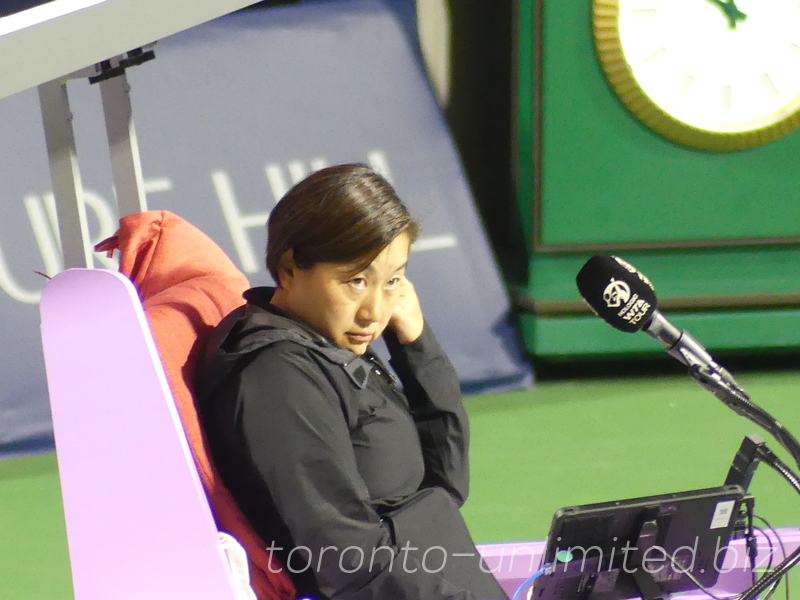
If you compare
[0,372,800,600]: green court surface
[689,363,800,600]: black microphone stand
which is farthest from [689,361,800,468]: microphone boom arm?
[0,372,800,600]: green court surface

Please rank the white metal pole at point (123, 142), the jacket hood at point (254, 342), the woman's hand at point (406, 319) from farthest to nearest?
the woman's hand at point (406, 319) → the white metal pole at point (123, 142) → the jacket hood at point (254, 342)

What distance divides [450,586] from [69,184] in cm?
65

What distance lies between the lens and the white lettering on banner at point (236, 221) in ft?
10.1

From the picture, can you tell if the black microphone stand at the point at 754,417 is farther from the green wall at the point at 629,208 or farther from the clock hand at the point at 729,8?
the clock hand at the point at 729,8

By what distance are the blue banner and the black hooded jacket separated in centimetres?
170

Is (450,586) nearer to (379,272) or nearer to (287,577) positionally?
(287,577)

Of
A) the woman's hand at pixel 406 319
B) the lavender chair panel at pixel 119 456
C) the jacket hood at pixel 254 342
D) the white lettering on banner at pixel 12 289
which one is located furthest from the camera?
the white lettering on banner at pixel 12 289

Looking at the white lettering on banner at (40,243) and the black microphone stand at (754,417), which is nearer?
the black microphone stand at (754,417)

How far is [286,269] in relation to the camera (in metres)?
1.31

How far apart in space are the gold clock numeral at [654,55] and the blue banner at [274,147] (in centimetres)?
65

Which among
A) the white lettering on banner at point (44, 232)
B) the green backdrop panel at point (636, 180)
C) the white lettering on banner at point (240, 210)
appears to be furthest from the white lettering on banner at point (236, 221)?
the green backdrop panel at point (636, 180)

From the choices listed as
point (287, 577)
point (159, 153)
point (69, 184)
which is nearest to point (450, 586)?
point (287, 577)

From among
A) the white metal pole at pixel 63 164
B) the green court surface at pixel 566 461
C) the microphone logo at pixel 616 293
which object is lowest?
the green court surface at pixel 566 461

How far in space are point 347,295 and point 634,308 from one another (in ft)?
1.19
